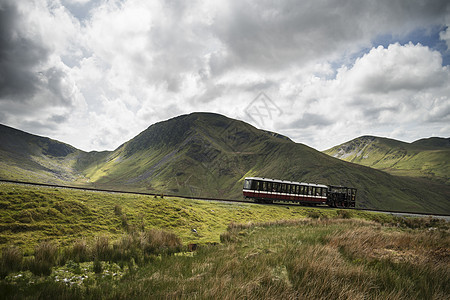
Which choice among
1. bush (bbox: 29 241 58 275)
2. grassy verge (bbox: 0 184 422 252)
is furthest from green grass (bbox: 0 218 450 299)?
grassy verge (bbox: 0 184 422 252)

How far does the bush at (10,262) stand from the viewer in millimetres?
6064

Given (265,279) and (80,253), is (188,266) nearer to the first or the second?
(265,279)

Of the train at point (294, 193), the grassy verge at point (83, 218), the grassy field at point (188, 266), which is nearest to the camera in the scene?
the grassy field at point (188, 266)

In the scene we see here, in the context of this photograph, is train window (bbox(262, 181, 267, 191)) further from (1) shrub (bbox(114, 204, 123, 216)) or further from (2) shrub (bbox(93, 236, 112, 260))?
(2) shrub (bbox(93, 236, 112, 260))

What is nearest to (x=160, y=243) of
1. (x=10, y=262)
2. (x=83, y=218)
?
(x=10, y=262)

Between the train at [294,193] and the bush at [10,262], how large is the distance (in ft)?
102

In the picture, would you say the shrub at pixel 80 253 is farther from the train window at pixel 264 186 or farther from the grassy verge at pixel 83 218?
the train window at pixel 264 186

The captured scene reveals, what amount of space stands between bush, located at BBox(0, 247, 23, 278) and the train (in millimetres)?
31232

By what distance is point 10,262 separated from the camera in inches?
260

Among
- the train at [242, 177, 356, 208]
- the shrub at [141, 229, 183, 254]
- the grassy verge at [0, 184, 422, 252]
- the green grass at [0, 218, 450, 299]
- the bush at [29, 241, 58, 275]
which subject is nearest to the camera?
the green grass at [0, 218, 450, 299]

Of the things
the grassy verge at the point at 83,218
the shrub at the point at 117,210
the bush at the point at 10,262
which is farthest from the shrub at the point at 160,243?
the shrub at the point at 117,210

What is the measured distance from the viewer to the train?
36250 millimetres

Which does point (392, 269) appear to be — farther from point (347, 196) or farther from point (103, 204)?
point (347, 196)

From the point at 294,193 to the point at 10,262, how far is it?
3698cm
